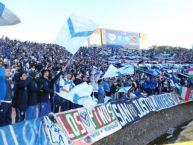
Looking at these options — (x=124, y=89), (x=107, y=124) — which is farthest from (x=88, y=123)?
(x=124, y=89)

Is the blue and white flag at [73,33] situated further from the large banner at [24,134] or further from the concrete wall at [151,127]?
the concrete wall at [151,127]

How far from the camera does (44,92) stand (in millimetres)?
10383

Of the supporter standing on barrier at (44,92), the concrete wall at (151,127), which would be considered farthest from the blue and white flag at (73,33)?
the concrete wall at (151,127)

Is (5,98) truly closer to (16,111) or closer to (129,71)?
(16,111)

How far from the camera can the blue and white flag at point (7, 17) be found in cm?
699

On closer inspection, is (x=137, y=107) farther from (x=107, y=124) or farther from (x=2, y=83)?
(x=2, y=83)

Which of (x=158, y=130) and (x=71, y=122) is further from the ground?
(x=71, y=122)

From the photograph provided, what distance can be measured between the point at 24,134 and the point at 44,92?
260 centimetres

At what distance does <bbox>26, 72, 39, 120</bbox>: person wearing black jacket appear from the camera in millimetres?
9945

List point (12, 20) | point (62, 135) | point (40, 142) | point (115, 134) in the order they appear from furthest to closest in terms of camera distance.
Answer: point (115, 134) → point (62, 135) → point (40, 142) → point (12, 20)

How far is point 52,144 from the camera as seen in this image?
873cm

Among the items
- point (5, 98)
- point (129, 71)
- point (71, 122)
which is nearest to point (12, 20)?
point (5, 98)

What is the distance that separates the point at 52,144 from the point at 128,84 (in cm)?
1241

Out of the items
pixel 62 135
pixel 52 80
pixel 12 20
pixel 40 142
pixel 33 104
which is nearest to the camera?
pixel 12 20
